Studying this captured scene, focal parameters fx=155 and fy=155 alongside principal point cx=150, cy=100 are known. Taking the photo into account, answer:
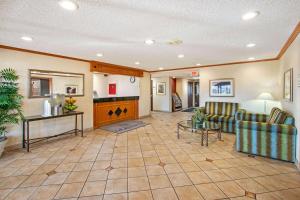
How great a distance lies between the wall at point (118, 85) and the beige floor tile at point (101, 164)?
15.7 ft

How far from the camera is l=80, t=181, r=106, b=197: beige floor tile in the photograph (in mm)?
1972

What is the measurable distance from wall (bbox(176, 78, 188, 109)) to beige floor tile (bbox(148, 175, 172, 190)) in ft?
28.7

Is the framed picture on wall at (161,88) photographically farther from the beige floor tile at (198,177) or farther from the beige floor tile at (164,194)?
the beige floor tile at (164,194)

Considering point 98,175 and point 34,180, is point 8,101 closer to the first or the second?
point 34,180

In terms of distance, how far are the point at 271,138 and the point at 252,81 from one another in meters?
2.96

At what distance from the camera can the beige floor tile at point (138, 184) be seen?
6.79 feet

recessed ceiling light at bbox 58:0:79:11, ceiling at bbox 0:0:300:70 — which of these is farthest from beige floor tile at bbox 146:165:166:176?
recessed ceiling light at bbox 58:0:79:11

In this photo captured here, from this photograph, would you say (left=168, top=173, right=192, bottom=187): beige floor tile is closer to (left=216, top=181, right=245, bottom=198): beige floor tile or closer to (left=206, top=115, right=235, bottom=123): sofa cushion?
(left=216, top=181, right=245, bottom=198): beige floor tile

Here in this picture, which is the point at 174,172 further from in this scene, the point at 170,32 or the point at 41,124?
the point at 41,124

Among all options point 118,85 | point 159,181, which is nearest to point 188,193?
point 159,181

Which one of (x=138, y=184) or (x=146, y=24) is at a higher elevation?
(x=146, y=24)

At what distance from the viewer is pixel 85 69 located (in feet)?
16.2

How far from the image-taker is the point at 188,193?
1.97 metres

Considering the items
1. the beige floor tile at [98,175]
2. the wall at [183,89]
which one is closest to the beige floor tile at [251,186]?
the beige floor tile at [98,175]
